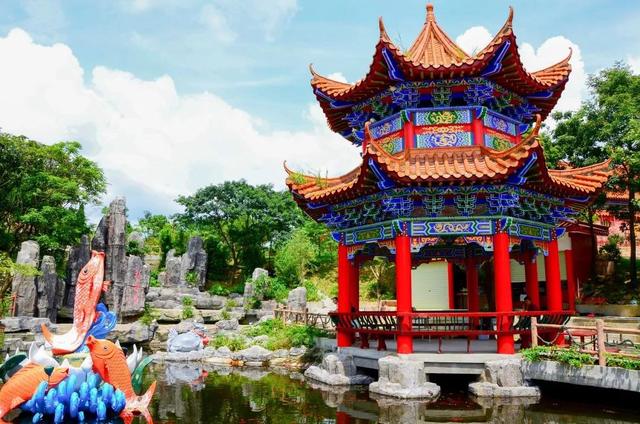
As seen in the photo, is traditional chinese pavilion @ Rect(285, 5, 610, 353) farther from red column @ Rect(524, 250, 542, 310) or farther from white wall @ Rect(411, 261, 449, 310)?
white wall @ Rect(411, 261, 449, 310)

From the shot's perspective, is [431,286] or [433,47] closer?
[433,47]

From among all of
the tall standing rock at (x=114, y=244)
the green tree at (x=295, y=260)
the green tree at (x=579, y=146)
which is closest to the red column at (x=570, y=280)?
the green tree at (x=579, y=146)

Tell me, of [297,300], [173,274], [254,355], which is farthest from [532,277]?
[173,274]

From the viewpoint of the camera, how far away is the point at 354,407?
9.81 m

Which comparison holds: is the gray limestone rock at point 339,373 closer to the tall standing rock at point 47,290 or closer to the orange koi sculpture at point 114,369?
the orange koi sculpture at point 114,369

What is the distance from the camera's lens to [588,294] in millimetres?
22938

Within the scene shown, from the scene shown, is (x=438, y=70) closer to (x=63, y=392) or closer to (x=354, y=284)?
(x=354, y=284)

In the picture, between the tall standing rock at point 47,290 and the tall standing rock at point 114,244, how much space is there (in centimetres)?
233

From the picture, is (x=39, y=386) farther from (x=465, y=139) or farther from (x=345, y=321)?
(x=465, y=139)

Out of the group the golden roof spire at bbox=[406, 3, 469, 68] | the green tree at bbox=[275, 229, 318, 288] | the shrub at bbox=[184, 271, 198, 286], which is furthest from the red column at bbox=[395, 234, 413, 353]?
the shrub at bbox=[184, 271, 198, 286]

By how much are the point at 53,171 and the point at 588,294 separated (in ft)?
103

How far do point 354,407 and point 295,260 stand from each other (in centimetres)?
2498

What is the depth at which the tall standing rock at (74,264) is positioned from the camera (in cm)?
2669

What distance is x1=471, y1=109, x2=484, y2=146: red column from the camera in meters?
11.7
